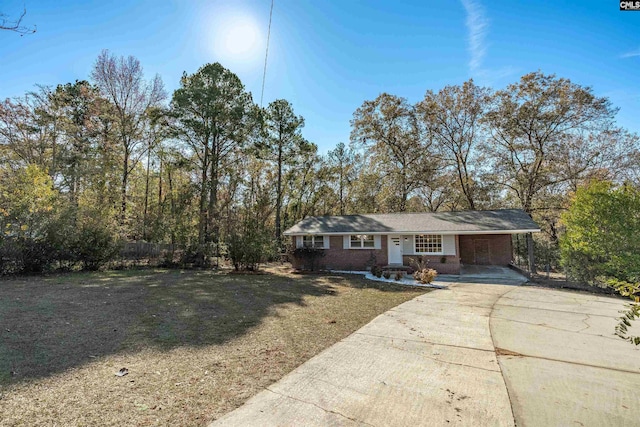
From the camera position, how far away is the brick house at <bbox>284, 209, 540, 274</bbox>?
15.5 meters

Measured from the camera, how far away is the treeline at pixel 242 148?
17.0 meters

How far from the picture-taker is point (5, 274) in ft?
36.9

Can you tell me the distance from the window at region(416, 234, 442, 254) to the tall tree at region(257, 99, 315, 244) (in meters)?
12.7

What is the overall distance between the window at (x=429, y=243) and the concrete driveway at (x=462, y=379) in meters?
9.30

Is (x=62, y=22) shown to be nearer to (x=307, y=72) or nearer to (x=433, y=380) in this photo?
(x=307, y=72)

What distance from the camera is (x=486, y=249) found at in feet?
60.0

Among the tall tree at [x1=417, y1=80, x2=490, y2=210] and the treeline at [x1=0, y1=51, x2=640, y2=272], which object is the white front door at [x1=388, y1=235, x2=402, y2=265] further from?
the tall tree at [x1=417, y1=80, x2=490, y2=210]

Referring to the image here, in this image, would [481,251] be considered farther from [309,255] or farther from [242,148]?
[242,148]

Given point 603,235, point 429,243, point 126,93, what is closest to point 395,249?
point 429,243

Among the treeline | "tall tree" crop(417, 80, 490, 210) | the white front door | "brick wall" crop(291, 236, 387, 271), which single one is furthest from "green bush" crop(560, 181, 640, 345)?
"tall tree" crop(417, 80, 490, 210)

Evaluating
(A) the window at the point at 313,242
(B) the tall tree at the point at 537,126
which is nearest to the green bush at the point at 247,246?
(A) the window at the point at 313,242

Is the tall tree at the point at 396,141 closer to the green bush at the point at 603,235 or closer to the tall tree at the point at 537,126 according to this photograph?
the tall tree at the point at 537,126

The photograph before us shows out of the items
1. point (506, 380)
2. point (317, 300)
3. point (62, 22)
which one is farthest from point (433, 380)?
point (62, 22)

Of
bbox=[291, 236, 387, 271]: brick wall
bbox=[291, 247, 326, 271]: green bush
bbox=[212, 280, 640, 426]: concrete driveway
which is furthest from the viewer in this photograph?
bbox=[291, 247, 326, 271]: green bush
